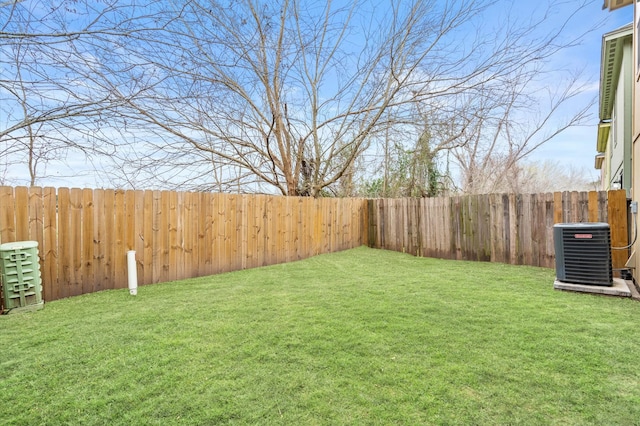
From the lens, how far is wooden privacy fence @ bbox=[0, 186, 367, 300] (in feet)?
12.9

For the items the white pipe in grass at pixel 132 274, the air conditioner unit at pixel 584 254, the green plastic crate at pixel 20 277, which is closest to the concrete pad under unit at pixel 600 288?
the air conditioner unit at pixel 584 254

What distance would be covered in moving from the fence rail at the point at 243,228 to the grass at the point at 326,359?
2.47 feet

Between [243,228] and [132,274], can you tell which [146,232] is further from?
[243,228]

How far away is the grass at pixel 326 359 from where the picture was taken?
1.71 m

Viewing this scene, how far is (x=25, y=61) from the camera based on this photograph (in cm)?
301

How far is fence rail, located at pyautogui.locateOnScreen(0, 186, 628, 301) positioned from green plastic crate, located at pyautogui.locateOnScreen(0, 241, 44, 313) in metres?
0.44

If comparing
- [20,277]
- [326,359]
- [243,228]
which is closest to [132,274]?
[20,277]

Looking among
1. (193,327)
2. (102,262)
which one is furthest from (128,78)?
(193,327)

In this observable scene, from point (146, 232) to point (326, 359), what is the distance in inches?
150

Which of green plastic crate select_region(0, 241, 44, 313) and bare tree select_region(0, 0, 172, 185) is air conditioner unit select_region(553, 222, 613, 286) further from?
green plastic crate select_region(0, 241, 44, 313)

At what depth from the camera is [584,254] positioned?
163 inches

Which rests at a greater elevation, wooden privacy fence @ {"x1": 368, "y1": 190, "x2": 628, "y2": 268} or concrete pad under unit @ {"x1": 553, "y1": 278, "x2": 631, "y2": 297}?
wooden privacy fence @ {"x1": 368, "y1": 190, "x2": 628, "y2": 268}

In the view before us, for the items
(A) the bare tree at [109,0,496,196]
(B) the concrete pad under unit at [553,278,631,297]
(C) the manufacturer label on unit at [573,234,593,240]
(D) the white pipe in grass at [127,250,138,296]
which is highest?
(A) the bare tree at [109,0,496,196]

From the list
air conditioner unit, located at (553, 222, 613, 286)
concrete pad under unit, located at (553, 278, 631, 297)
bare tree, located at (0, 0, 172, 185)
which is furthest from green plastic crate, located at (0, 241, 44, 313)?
air conditioner unit, located at (553, 222, 613, 286)
